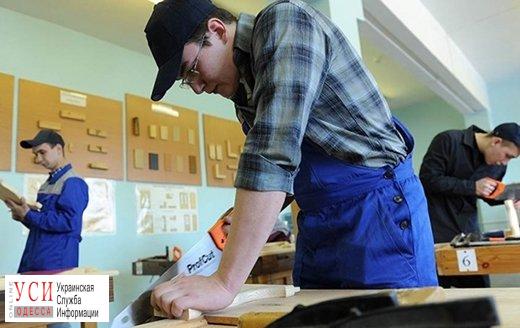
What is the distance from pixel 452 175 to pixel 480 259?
2.70 ft

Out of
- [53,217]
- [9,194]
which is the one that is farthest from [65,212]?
[9,194]

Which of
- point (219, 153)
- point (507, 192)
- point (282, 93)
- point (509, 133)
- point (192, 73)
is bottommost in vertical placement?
point (507, 192)

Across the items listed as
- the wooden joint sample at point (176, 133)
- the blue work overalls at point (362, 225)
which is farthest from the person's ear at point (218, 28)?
the wooden joint sample at point (176, 133)

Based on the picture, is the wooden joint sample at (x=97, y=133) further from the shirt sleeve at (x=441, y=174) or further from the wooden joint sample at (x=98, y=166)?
the shirt sleeve at (x=441, y=174)

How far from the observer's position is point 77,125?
3.53 m

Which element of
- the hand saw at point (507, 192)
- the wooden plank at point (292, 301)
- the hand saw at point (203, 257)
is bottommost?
the wooden plank at point (292, 301)

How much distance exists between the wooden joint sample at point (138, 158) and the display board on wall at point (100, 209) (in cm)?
31

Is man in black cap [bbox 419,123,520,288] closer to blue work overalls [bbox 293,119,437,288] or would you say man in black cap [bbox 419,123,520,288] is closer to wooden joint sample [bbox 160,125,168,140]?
blue work overalls [bbox 293,119,437,288]

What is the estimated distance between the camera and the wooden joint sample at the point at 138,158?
12.8 ft

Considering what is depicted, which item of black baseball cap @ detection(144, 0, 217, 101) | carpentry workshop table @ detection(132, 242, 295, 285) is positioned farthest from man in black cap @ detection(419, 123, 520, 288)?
black baseball cap @ detection(144, 0, 217, 101)

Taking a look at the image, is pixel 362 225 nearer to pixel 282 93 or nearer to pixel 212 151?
pixel 282 93

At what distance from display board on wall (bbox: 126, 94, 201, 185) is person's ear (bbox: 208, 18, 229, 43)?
321cm

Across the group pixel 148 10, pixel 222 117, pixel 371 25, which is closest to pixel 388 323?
pixel 371 25

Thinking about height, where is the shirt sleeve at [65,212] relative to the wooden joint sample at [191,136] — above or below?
below
